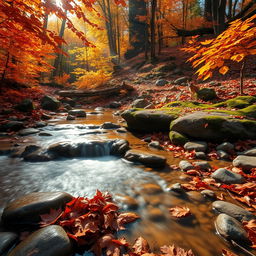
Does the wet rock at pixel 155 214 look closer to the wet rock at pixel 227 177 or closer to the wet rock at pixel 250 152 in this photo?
the wet rock at pixel 227 177

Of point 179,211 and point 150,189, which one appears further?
point 150,189

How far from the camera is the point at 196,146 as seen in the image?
12.7ft

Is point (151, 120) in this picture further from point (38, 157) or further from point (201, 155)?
point (38, 157)

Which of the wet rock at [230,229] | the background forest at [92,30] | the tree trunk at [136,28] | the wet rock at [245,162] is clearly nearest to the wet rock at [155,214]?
the wet rock at [230,229]

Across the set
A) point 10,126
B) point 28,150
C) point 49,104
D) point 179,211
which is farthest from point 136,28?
point 179,211

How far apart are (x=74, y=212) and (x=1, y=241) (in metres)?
0.66

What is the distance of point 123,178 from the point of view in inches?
117

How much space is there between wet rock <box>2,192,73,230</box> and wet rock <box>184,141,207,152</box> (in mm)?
2972

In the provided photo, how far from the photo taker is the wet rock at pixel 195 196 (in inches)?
90.8

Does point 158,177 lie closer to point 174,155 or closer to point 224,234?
point 174,155

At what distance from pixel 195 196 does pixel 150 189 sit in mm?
666

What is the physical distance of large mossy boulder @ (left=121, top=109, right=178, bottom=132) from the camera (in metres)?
5.08

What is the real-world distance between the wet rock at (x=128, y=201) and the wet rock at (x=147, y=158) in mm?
1135

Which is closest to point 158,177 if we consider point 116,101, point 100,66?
point 116,101
